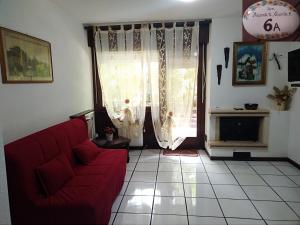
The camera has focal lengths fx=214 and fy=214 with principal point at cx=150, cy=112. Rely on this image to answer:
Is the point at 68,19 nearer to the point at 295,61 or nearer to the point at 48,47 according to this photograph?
the point at 48,47

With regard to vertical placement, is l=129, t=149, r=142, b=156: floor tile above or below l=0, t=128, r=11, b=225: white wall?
below

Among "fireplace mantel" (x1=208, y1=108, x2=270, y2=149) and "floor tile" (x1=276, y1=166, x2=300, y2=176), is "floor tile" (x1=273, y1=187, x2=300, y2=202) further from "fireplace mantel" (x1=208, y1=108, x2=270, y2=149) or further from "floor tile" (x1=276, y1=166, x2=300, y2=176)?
"fireplace mantel" (x1=208, y1=108, x2=270, y2=149)

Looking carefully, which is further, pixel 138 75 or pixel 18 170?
pixel 138 75

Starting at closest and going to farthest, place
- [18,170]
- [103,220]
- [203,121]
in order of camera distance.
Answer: [18,170]
[103,220]
[203,121]

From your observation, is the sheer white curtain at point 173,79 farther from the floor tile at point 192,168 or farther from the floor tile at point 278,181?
the floor tile at point 278,181

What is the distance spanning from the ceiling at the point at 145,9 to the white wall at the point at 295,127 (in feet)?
4.31

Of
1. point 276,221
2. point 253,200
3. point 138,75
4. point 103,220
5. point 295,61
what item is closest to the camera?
point 103,220

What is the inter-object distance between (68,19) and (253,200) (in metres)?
3.40

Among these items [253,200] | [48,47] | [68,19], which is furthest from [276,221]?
[68,19]

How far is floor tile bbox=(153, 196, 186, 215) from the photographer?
7.31 ft

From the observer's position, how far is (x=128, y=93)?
385 centimetres

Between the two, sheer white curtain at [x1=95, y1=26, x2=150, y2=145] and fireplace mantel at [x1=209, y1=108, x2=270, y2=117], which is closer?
fireplace mantel at [x1=209, y1=108, x2=270, y2=117]

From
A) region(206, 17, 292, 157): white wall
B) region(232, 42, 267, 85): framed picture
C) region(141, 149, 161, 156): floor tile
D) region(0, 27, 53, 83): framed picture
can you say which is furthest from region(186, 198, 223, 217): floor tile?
region(0, 27, 53, 83): framed picture

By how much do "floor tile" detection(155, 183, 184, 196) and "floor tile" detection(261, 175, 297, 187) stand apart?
119cm
